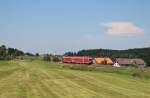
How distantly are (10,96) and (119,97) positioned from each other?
5955 mm

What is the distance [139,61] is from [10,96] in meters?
118

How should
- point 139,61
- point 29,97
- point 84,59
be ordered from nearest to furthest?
point 29,97 → point 84,59 → point 139,61

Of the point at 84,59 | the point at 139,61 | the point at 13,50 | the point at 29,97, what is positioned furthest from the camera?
the point at 13,50

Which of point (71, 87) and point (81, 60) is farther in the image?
point (81, 60)

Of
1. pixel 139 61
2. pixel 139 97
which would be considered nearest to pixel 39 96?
pixel 139 97

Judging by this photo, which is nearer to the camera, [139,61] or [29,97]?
[29,97]

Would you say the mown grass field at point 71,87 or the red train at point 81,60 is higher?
the red train at point 81,60

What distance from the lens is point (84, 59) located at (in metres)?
113

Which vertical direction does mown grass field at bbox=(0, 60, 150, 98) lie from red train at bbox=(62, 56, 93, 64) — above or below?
below

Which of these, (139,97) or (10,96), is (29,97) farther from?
(139,97)

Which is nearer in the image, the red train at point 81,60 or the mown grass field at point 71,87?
the mown grass field at point 71,87

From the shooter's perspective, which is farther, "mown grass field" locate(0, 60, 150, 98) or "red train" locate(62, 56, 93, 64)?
"red train" locate(62, 56, 93, 64)

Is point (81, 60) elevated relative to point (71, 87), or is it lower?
elevated

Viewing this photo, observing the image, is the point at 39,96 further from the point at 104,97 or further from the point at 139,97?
the point at 139,97
